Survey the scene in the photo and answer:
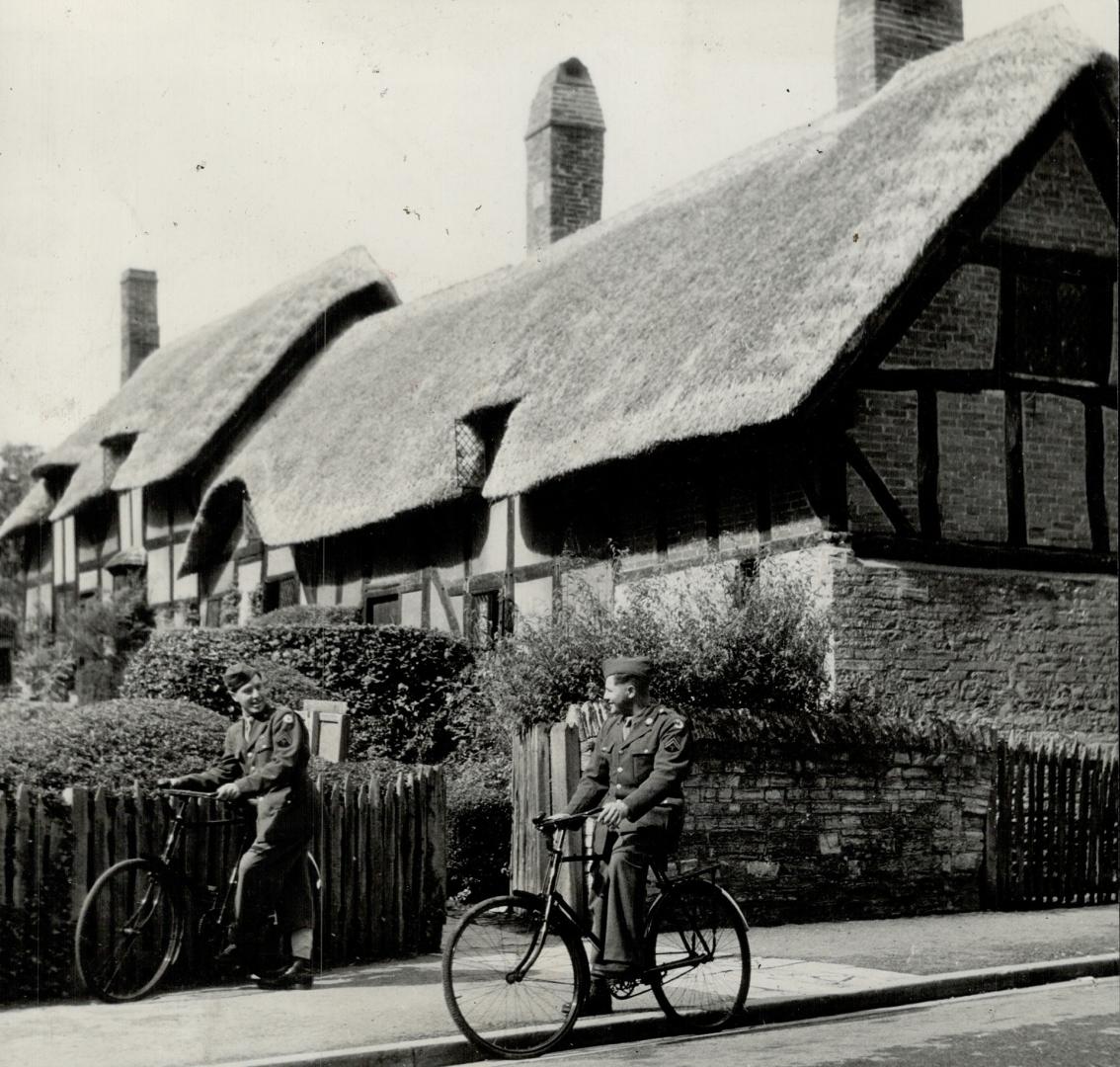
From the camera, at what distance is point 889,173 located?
A: 51.0 feet

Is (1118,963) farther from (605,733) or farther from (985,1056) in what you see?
(605,733)

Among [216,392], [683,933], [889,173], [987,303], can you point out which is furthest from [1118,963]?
[216,392]

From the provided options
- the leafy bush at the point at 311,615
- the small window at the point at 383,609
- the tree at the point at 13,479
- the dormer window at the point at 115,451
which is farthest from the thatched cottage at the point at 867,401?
the tree at the point at 13,479

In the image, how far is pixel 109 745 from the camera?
32.1 feet

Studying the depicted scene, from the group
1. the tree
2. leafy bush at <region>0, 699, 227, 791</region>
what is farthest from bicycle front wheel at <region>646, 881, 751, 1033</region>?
the tree

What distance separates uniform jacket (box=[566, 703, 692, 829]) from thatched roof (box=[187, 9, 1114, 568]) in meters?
6.05

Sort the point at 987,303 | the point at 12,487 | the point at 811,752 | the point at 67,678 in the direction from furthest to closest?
1. the point at 12,487
2. the point at 67,678
3. the point at 987,303
4. the point at 811,752

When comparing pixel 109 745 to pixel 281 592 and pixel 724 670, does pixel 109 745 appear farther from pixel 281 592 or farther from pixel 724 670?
pixel 281 592

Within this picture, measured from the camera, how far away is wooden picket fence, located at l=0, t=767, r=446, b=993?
330 inches

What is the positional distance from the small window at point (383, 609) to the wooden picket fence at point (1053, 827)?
903cm

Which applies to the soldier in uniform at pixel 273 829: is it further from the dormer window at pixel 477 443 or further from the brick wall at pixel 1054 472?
the dormer window at pixel 477 443

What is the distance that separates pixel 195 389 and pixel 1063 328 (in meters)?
16.7

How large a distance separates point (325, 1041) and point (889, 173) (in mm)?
10735

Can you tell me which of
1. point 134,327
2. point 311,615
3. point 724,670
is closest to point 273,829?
point 724,670
